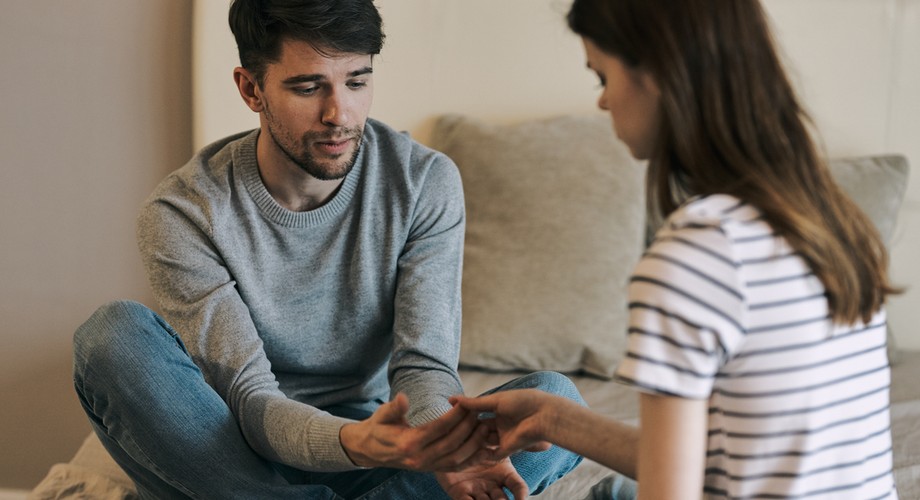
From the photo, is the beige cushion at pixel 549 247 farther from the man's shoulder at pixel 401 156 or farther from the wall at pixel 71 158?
the wall at pixel 71 158

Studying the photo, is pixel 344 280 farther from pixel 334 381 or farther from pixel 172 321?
pixel 172 321

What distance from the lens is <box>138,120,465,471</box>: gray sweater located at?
1562mm

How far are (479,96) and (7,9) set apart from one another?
112 cm

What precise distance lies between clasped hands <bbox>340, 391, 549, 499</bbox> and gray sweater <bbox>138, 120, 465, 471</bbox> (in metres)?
0.20

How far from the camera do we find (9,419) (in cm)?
256

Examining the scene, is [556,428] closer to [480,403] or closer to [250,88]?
[480,403]

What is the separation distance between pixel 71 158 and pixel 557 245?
1183 mm

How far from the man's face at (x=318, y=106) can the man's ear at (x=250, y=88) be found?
0.15ft

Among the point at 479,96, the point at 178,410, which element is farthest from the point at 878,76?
the point at 178,410

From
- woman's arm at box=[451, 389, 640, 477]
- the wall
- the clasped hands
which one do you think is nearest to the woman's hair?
woman's arm at box=[451, 389, 640, 477]

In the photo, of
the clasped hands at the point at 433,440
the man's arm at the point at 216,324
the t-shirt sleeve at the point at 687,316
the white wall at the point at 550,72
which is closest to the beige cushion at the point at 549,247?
the white wall at the point at 550,72

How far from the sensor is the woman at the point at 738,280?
0.90 metres

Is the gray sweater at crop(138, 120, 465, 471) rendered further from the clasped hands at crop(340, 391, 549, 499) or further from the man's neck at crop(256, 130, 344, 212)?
the clasped hands at crop(340, 391, 549, 499)

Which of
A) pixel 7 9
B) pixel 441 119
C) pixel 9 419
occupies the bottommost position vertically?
pixel 9 419
